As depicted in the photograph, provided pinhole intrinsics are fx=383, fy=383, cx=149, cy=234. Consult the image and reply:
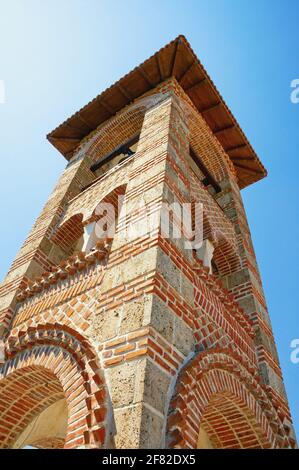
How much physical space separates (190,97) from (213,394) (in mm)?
7380

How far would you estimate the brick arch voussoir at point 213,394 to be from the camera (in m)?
2.62

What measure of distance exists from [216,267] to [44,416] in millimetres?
3661

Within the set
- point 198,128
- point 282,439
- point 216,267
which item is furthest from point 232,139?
point 282,439

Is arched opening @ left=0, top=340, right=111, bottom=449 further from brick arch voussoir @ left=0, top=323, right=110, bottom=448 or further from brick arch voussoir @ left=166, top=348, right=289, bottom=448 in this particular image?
brick arch voussoir @ left=166, top=348, right=289, bottom=448

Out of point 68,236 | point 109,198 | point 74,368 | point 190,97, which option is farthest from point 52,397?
point 190,97

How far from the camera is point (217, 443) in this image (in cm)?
418

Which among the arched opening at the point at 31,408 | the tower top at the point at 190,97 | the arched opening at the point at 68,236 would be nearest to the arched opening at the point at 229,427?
the arched opening at the point at 31,408

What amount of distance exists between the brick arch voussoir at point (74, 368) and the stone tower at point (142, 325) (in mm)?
11

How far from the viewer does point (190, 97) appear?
9.07 metres

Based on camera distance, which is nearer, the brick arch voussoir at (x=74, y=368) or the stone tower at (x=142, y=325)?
the brick arch voussoir at (x=74, y=368)

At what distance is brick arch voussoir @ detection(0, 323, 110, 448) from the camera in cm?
Result: 258

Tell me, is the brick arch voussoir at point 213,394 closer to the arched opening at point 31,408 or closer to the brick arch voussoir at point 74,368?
the brick arch voussoir at point 74,368

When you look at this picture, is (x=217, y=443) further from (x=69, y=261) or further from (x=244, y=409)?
(x=69, y=261)

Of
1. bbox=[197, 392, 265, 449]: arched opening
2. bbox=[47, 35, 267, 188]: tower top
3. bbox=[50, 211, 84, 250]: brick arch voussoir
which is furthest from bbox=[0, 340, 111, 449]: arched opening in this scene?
bbox=[47, 35, 267, 188]: tower top
